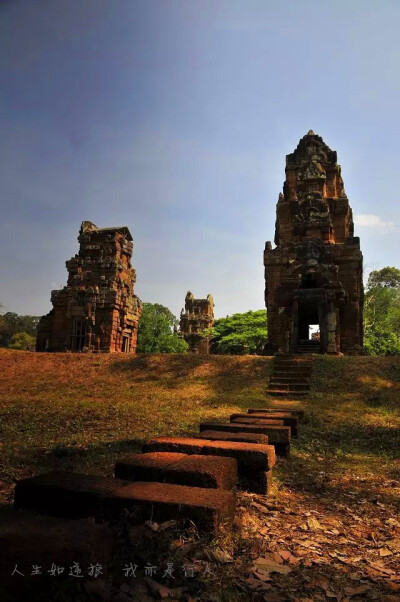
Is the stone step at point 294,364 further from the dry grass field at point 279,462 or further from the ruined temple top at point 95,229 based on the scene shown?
the ruined temple top at point 95,229

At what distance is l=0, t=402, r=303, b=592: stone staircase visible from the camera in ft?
6.12

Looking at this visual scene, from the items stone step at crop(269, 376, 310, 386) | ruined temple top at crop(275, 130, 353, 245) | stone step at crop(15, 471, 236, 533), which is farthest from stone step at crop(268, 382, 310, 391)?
ruined temple top at crop(275, 130, 353, 245)

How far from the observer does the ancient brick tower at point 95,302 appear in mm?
22766

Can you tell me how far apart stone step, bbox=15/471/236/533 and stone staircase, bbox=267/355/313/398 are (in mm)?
9224

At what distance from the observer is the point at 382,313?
4150 cm

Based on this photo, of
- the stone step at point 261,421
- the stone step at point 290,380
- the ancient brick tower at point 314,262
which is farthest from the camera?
the ancient brick tower at point 314,262

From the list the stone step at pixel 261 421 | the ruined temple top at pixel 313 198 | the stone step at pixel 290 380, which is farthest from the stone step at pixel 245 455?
the ruined temple top at pixel 313 198

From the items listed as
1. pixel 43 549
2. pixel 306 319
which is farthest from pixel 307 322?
pixel 43 549

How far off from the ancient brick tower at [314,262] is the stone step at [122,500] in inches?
604

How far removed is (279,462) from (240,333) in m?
36.9

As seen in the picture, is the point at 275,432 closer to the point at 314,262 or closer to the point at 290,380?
the point at 290,380

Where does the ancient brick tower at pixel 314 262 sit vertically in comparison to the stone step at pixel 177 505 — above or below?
above

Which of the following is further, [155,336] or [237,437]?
[155,336]

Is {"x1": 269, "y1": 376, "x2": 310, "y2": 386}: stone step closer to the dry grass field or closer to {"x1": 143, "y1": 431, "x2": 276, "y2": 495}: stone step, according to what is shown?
the dry grass field
